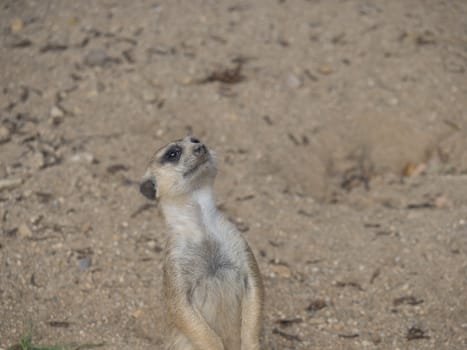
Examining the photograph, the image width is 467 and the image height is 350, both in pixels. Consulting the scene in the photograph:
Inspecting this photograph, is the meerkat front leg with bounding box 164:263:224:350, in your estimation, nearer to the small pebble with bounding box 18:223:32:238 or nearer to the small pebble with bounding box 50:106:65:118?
the small pebble with bounding box 18:223:32:238

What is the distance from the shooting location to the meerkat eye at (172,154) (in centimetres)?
396

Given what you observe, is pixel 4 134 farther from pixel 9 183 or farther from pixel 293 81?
pixel 293 81

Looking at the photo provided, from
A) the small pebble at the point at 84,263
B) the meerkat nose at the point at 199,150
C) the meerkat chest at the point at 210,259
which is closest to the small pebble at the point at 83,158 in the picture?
the small pebble at the point at 84,263

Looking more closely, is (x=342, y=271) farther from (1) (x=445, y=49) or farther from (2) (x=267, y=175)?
(1) (x=445, y=49)

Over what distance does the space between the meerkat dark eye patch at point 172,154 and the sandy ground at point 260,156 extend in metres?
1.13

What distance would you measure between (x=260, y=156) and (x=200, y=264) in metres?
2.16

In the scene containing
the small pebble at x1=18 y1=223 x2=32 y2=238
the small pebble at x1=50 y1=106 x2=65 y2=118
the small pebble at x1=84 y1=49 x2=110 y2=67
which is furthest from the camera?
the small pebble at x1=84 y1=49 x2=110 y2=67

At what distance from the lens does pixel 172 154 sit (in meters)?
3.97

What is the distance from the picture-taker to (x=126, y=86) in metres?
6.35

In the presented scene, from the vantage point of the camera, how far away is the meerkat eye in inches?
156

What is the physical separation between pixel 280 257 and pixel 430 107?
244cm

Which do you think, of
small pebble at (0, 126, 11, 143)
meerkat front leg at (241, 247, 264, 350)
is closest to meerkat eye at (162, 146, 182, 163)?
meerkat front leg at (241, 247, 264, 350)

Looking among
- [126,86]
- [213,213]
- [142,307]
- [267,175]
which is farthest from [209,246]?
[126,86]

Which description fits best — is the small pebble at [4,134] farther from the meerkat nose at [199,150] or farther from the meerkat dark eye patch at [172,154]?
the meerkat nose at [199,150]
